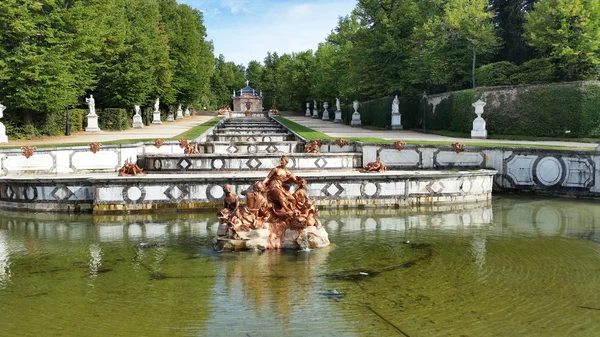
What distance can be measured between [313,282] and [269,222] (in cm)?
253

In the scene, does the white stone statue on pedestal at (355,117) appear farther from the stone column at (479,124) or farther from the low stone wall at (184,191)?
the low stone wall at (184,191)

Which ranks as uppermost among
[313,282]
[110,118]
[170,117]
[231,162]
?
[170,117]

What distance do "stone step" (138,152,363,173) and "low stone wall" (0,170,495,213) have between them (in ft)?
20.7

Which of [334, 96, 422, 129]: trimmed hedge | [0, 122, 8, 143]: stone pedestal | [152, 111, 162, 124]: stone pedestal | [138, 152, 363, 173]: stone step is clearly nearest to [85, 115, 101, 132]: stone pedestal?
[0, 122, 8, 143]: stone pedestal

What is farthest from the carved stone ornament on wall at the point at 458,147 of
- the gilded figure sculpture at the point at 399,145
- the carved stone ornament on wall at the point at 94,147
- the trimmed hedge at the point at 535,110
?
the carved stone ornament on wall at the point at 94,147

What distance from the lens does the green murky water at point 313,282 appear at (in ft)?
21.7

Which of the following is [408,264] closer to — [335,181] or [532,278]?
[532,278]

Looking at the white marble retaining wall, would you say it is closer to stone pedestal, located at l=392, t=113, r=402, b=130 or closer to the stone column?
the stone column

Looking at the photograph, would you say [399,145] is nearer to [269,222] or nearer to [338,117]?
[269,222]

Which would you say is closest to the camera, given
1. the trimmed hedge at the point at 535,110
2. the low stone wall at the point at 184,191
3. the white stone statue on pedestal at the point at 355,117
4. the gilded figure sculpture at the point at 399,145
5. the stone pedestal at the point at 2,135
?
the low stone wall at the point at 184,191

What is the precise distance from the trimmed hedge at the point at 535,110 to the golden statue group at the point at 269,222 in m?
24.0

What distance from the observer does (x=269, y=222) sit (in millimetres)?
10664

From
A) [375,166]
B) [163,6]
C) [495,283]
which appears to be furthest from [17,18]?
[163,6]

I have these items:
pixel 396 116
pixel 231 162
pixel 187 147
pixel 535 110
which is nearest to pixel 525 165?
pixel 231 162
